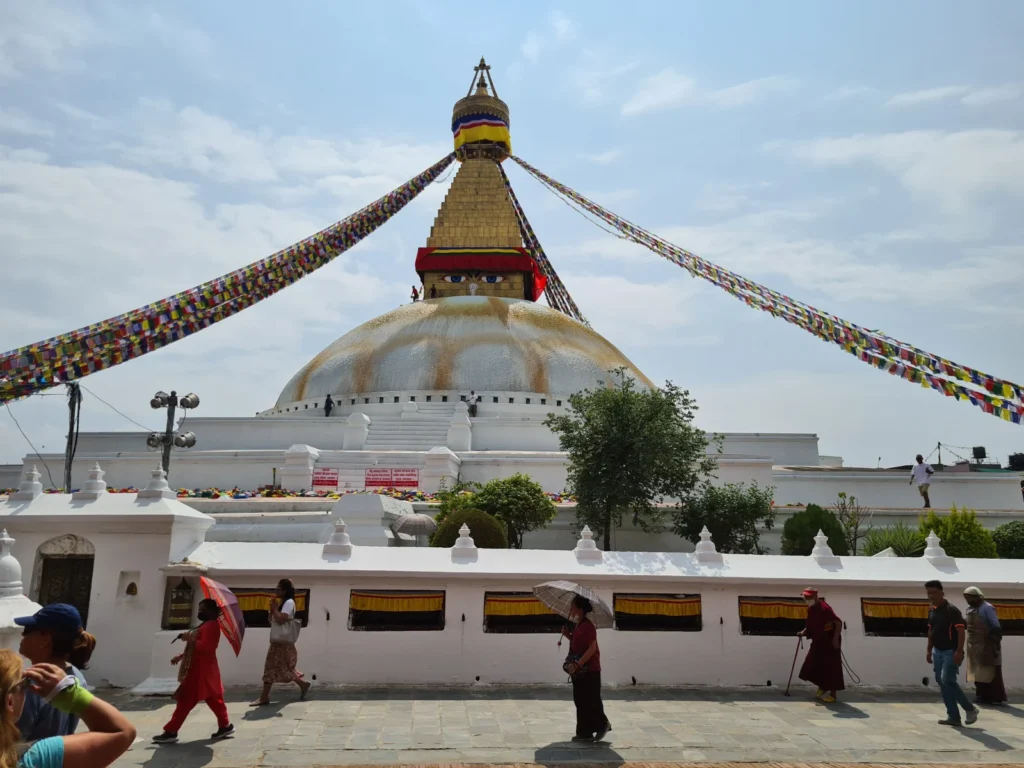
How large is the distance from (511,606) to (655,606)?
162cm

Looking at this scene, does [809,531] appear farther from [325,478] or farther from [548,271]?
[548,271]

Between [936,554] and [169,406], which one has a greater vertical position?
[169,406]

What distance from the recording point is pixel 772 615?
932 cm

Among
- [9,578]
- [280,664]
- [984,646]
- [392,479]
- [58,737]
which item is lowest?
[280,664]

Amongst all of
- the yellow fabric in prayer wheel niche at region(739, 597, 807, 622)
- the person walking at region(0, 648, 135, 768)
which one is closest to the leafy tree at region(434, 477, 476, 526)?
the yellow fabric in prayer wheel niche at region(739, 597, 807, 622)

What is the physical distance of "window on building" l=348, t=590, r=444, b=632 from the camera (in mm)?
8891

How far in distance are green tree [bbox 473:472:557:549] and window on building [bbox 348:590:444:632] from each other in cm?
557

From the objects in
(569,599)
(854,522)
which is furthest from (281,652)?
(854,522)

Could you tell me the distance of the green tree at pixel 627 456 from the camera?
592 inches

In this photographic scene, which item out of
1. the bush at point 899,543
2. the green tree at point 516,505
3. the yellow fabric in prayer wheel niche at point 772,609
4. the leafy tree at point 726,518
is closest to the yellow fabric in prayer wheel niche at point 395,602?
the yellow fabric in prayer wheel niche at point 772,609

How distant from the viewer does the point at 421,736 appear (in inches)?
261

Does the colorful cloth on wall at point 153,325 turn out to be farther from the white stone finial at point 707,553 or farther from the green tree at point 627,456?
the white stone finial at point 707,553

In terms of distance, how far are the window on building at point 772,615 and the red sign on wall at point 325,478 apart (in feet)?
42.6

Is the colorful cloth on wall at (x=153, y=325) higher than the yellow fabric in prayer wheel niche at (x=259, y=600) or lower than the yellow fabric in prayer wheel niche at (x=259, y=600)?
higher
